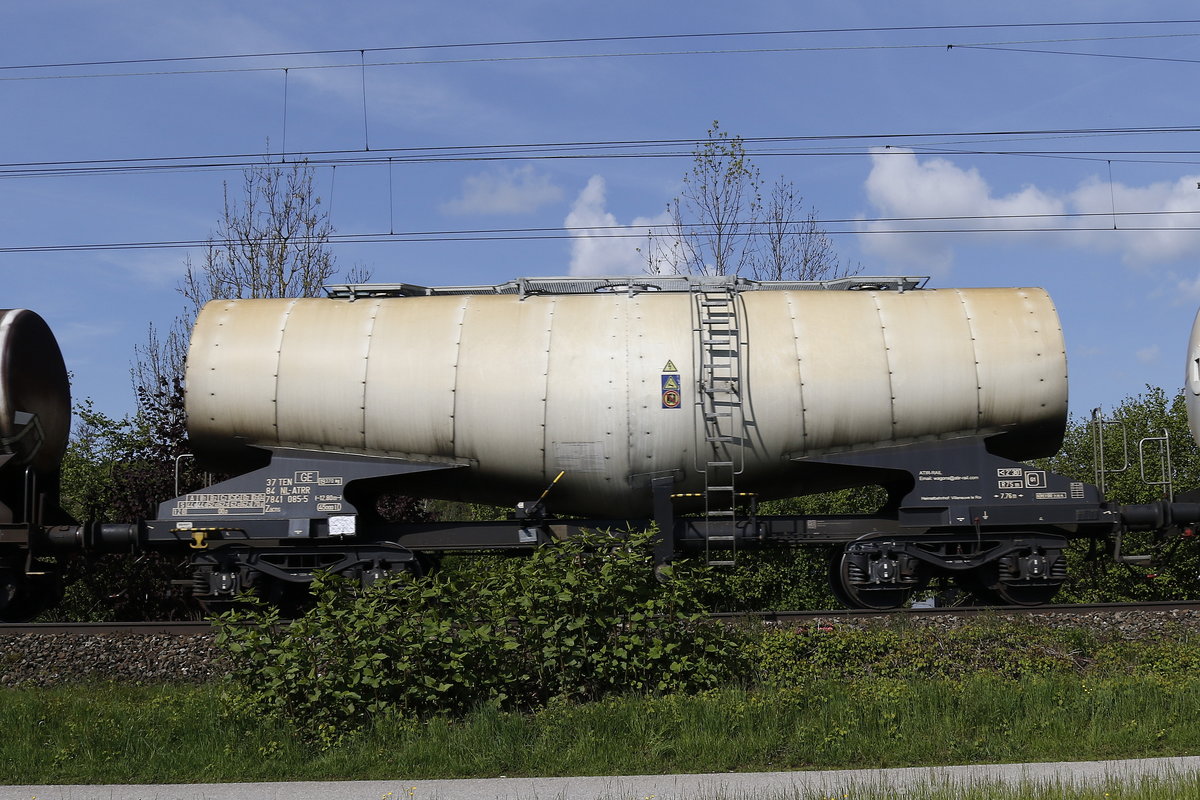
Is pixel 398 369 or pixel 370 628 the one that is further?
pixel 398 369

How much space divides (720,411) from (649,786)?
5.79m

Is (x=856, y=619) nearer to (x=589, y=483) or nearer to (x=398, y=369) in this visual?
(x=589, y=483)

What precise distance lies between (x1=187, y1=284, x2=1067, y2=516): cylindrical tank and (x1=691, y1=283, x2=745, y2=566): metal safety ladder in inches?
1.1

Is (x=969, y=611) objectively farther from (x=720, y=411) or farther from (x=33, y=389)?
(x=33, y=389)

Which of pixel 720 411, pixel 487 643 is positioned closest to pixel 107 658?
pixel 487 643

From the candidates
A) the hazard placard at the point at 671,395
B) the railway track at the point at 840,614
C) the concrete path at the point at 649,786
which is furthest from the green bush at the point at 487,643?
the hazard placard at the point at 671,395

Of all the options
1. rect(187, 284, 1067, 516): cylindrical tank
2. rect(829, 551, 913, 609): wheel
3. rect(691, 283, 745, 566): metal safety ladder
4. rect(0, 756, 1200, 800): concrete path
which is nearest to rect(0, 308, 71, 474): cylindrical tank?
rect(187, 284, 1067, 516): cylindrical tank

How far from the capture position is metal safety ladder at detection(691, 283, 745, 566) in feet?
39.0

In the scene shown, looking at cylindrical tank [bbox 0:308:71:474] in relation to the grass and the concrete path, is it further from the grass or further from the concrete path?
the concrete path

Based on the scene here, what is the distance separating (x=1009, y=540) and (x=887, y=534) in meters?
1.44

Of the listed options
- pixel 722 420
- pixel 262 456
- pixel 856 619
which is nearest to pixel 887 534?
pixel 856 619

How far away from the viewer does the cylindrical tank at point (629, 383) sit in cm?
1191

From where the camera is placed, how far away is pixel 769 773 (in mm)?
7105

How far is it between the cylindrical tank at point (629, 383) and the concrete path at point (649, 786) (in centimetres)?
528
